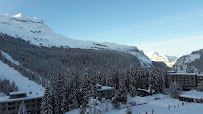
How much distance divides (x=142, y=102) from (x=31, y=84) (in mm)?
79588

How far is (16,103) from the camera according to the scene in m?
50.7

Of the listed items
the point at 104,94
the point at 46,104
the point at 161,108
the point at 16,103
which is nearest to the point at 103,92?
the point at 104,94

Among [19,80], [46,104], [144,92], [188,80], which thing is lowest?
[19,80]

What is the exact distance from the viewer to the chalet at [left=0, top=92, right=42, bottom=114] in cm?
4856

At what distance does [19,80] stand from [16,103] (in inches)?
2545

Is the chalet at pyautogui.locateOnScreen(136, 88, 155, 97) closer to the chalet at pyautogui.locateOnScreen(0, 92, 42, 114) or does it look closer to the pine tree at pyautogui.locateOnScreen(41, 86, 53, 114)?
the pine tree at pyautogui.locateOnScreen(41, 86, 53, 114)

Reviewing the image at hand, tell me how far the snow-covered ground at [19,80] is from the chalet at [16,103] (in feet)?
130

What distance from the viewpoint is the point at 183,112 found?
139 feet

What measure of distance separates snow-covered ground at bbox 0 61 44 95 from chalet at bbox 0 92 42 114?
39.5 metres

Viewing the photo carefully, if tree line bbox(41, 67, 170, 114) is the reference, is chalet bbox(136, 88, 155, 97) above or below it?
below

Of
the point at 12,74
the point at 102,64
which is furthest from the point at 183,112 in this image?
the point at 102,64

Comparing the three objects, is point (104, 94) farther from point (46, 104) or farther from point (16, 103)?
point (16, 103)

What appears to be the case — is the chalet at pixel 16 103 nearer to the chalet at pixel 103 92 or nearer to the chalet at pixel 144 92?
the chalet at pixel 103 92

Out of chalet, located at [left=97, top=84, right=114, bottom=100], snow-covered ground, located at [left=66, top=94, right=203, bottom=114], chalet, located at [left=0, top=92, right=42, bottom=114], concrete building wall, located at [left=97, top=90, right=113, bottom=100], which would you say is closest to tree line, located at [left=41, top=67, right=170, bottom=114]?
snow-covered ground, located at [left=66, top=94, right=203, bottom=114]
